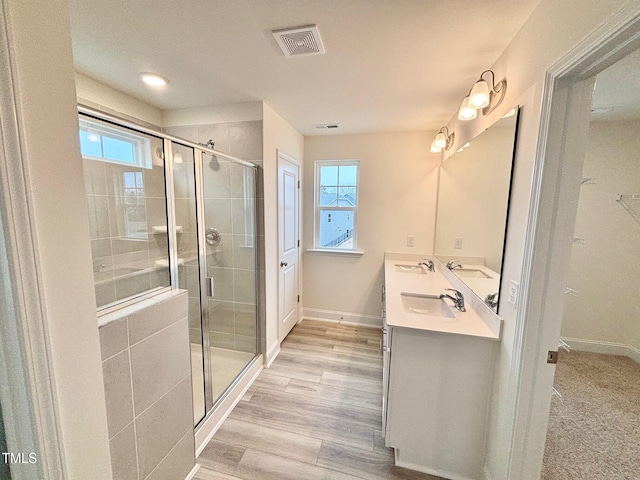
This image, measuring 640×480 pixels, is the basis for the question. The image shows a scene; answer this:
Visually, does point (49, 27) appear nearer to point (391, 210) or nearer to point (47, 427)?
point (47, 427)

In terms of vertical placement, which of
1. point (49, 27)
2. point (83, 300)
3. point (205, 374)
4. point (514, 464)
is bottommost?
point (205, 374)

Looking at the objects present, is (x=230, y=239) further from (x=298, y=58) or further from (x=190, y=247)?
(x=298, y=58)

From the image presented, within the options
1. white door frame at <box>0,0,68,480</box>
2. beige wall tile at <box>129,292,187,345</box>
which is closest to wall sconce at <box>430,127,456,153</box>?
beige wall tile at <box>129,292,187,345</box>

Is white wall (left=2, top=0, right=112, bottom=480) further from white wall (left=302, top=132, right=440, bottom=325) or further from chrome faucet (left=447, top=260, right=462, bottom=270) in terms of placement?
white wall (left=302, top=132, right=440, bottom=325)

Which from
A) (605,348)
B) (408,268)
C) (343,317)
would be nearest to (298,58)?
(408,268)

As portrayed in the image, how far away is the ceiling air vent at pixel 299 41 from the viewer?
1287mm

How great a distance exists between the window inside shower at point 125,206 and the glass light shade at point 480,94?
1914mm

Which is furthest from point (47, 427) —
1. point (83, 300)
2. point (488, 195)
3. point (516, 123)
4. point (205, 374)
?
point (488, 195)

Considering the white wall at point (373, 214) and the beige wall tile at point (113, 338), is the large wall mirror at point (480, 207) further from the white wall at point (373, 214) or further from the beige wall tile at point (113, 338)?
the beige wall tile at point (113, 338)

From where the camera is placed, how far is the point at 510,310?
1254 mm

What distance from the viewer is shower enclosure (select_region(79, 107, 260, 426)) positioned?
60.5 inches

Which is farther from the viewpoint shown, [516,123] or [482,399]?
[482,399]

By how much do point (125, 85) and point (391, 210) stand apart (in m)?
2.85

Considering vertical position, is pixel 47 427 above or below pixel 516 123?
below
